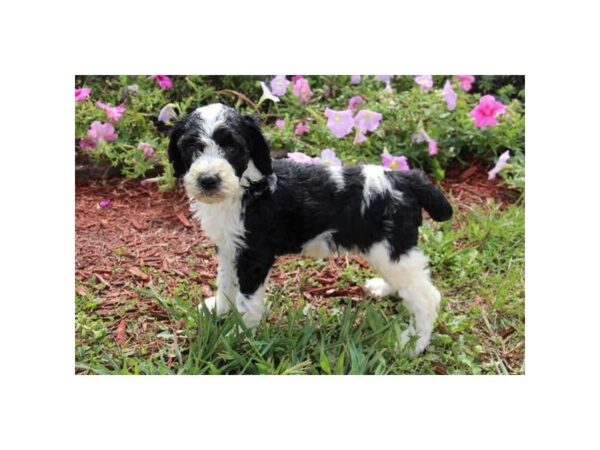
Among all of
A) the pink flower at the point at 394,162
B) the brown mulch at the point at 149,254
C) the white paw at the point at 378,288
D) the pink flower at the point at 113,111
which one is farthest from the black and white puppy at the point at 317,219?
the pink flower at the point at 113,111

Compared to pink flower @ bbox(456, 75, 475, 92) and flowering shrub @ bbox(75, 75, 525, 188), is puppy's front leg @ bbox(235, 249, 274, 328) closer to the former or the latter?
flowering shrub @ bbox(75, 75, 525, 188)

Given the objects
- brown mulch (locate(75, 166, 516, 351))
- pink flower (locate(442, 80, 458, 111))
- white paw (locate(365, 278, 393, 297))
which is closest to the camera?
brown mulch (locate(75, 166, 516, 351))

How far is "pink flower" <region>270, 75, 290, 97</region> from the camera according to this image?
6.98 meters

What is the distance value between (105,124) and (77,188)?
2.53ft

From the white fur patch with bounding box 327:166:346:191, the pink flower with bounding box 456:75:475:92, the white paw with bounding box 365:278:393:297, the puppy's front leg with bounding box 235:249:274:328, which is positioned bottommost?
the white paw with bounding box 365:278:393:297

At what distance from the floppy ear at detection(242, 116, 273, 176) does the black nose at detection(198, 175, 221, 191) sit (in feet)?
1.64

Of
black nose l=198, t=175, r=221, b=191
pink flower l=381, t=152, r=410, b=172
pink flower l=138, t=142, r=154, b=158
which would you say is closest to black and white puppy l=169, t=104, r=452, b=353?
black nose l=198, t=175, r=221, b=191

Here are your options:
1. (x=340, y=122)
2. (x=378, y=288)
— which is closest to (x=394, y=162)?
(x=340, y=122)

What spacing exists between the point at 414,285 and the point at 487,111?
2.94 meters

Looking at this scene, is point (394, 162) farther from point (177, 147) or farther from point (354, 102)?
point (177, 147)

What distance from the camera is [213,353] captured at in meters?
4.48

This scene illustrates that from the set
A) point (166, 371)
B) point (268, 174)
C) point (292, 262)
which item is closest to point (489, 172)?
point (292, 262)

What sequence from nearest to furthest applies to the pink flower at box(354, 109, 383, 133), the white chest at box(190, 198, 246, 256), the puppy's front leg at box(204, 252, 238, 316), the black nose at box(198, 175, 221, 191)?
1. the black nose at box(198, 175, 221, 191)
2. the white chest at box(190, 198, 246, 256)
3. the puppy's front leg at box(204, 252, 238, 316)
4. the pink flower at box(354, 109, 383, 133)

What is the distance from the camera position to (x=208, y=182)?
153 inches
